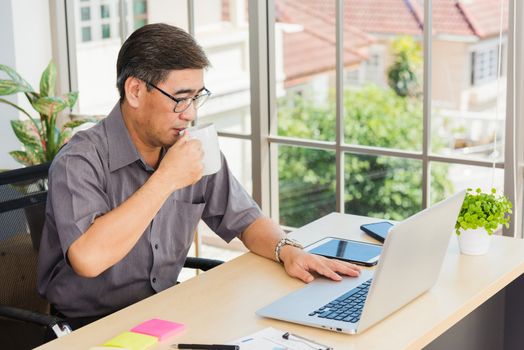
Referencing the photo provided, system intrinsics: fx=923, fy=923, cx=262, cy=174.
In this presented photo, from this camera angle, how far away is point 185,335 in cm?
197

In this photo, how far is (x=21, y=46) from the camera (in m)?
4.21

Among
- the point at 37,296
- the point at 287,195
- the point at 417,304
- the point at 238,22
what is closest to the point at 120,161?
the point at 37,296

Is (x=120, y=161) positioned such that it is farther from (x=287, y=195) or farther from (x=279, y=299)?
(x=287, y=195)

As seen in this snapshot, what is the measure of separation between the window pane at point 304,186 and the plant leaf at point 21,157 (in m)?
2.54

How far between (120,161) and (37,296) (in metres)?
0.50

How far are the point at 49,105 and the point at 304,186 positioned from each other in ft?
17.0

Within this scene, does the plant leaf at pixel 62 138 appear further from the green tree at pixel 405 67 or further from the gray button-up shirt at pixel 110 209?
the green tree at pixel 405 67

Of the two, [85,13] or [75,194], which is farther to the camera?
[85,13]

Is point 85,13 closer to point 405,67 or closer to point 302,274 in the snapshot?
point 302,274

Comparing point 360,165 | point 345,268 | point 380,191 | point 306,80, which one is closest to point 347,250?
point 345,268

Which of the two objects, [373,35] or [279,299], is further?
[373,35]

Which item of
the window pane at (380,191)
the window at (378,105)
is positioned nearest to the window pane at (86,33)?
the window at (378,105)

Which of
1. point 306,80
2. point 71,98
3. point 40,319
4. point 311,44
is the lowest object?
point 306,80

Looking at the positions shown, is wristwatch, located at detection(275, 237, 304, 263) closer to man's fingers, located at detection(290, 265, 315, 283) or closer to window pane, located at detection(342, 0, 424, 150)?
man's fingers, located at detection(290, 265, 315, 283)
